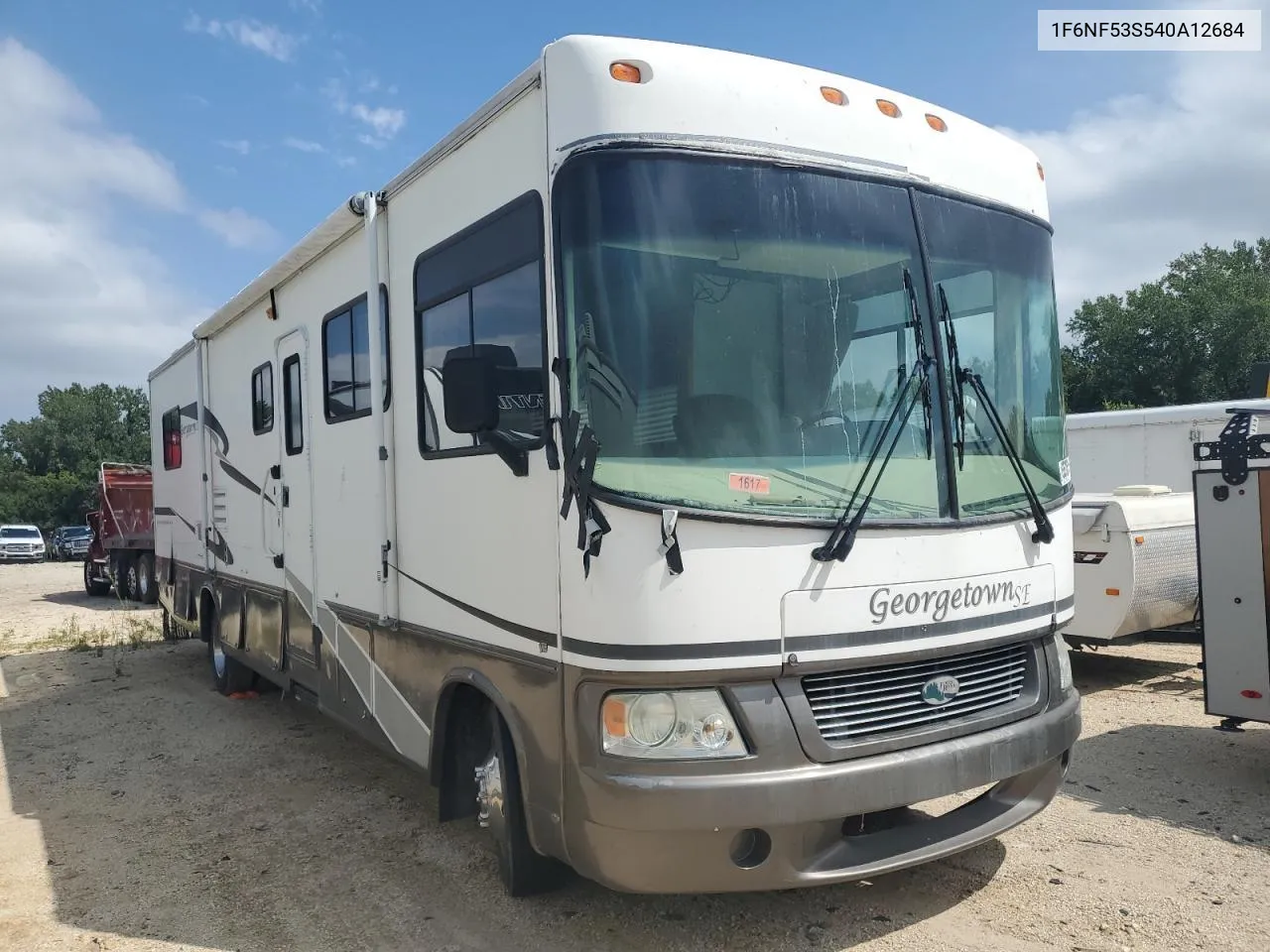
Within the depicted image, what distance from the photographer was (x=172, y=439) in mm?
10289

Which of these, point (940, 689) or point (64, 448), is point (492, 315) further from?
point (64, 448)

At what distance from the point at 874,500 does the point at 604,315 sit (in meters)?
1.11

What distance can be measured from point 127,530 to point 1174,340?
29634 mm

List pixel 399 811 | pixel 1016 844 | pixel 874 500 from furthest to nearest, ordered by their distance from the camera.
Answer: pixel 399 811, pixel 1016 844, pixel 874 500

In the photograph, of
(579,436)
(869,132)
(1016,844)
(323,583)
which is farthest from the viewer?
(323,583)

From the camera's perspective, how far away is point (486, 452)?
3.96 metres

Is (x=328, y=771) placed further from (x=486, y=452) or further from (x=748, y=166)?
(x=748, y=166)

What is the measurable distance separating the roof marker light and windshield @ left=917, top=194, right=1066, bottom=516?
1190 millimetres

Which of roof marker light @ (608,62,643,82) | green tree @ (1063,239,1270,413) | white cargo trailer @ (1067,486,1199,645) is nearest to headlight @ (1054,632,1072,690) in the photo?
roof marker light @ (608,62,643,82)

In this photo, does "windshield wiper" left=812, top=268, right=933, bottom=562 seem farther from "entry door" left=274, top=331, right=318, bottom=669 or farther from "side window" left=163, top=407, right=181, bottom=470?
"side window" left=163, top=407, right=181, bottom=470

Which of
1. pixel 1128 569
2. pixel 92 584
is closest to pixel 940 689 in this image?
pixel 1128 569

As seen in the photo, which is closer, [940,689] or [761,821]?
[761,821]

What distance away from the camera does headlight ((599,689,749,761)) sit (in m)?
3.25

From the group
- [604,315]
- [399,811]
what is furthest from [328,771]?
[604,315]
